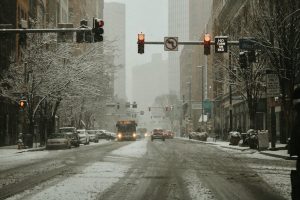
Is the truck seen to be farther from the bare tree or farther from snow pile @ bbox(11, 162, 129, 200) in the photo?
snow pile @ bbox(11, 162, 129, 200)

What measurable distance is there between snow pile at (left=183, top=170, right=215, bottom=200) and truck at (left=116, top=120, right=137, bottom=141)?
184 feet

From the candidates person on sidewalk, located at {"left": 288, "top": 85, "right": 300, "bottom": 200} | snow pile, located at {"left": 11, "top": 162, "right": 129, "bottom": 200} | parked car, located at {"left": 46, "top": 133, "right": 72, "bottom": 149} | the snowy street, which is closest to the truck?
parked car, located at {"left": 46, "top": 133, "right": 72, "bottom": 149}

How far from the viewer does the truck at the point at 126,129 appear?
7370cm

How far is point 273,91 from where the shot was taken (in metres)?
32.2

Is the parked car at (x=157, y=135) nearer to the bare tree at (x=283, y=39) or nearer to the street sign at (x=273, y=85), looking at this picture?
the bare tree at (x=283, y=39)

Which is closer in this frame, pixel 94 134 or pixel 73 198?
pixel 73 198

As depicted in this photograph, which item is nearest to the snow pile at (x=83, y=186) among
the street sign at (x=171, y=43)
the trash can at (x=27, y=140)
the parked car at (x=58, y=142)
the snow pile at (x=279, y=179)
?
the snow pile at (x=279, y=179)

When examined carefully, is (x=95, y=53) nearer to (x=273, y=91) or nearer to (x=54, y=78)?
(x=54, y=78)

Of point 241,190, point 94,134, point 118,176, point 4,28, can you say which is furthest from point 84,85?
point 241,190

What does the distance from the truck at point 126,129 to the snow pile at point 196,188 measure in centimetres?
5605

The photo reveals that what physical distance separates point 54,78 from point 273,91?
20967 mm

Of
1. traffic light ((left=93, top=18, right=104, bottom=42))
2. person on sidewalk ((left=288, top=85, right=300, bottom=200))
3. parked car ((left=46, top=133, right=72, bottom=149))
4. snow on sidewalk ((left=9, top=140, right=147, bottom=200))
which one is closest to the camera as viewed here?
person on sidewalk ((left=288, top=85, right=300, bottom=200))

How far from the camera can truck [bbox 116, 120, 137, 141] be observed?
73.7 metres

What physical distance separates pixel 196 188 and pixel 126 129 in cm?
6103
